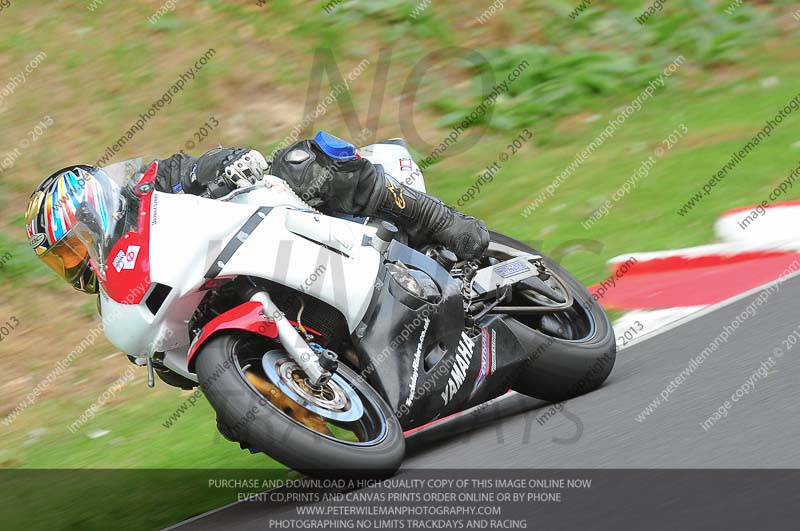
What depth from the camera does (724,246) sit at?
7.44 metres

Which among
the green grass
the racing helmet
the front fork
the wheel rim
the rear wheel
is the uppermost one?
the racing helmet

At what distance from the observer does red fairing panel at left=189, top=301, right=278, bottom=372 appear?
4199 mm

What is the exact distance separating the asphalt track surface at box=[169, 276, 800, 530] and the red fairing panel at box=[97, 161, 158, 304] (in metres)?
0.95

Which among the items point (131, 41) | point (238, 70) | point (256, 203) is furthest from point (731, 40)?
point (256, 203)

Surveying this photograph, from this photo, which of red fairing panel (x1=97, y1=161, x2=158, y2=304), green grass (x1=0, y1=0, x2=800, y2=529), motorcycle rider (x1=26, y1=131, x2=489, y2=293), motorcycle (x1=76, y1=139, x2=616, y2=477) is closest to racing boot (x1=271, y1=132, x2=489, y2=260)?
motorcycle rider (x1=26, y1=131, x2=489, y2=293)

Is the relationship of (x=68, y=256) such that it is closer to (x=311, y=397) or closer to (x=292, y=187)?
(x=292, y=187)

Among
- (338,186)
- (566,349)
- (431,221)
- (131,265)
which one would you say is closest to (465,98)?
(431,221)

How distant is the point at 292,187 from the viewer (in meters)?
5.00

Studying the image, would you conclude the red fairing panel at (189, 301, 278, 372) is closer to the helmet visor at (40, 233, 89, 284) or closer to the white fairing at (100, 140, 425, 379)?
the white fairing at (100, 140, 425, 379)

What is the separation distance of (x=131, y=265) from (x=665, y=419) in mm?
2094

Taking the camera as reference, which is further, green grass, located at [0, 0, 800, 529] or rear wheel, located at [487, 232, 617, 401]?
green grass, located at [0, 0, 800, 529]

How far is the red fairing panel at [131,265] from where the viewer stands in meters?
4.35

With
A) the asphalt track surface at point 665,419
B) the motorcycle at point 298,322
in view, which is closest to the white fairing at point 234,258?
the motorcycle at point 298,322

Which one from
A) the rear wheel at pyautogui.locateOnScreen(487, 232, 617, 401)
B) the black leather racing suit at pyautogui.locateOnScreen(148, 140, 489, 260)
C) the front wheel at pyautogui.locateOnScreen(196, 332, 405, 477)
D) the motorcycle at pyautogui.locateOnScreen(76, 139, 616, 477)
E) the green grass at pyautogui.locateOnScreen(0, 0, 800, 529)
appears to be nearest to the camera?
the front wheel at pyautogui.locateOnScreen(196, 332, 405, 477)
